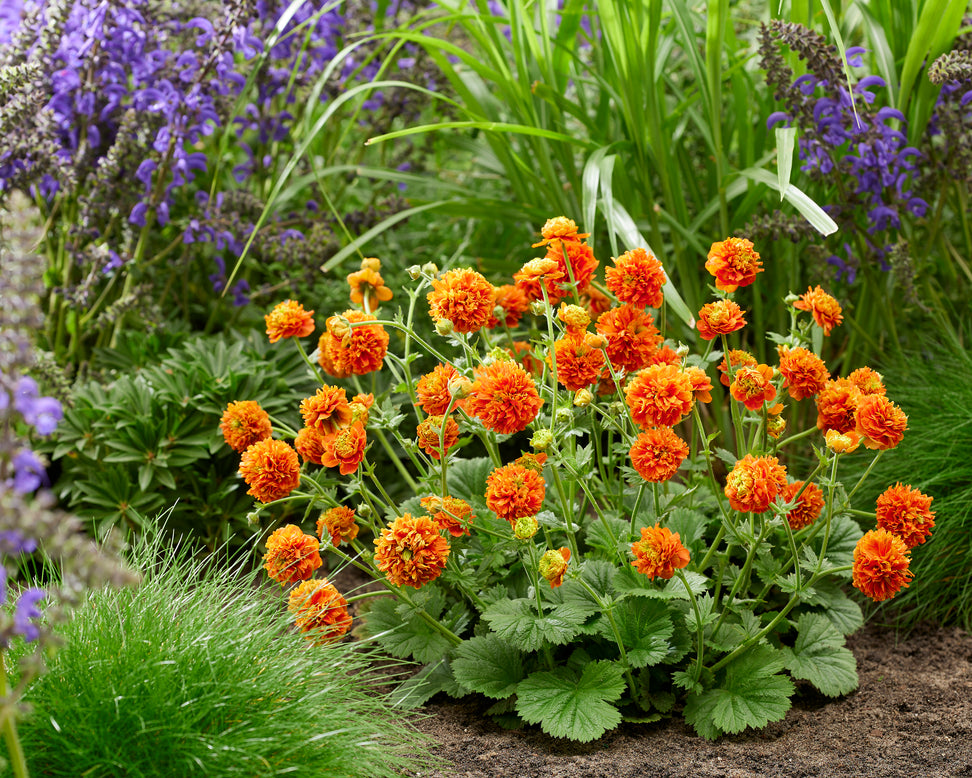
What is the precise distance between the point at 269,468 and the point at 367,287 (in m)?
0.49

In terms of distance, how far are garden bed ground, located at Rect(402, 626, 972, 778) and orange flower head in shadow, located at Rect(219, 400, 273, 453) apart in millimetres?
604

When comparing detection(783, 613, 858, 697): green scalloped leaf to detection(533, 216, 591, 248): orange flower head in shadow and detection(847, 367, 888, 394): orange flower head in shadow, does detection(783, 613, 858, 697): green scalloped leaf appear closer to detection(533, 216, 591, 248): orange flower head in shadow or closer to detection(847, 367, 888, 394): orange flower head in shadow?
detection(847, 367, 888, 394): orange flower head in shadow

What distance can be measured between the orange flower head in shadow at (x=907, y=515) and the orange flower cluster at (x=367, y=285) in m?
1.02

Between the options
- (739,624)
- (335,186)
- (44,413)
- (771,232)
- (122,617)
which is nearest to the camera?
(44,413)

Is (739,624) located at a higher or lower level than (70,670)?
lower

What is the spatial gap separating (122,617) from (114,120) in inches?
70.8

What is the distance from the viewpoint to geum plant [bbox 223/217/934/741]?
1425 mm

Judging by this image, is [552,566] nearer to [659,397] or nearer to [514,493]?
[514,493]

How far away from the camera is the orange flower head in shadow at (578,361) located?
1534 mm

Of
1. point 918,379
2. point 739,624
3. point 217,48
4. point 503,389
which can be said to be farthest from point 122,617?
point 918,379

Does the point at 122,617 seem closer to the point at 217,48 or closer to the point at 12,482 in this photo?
the point at 12,482

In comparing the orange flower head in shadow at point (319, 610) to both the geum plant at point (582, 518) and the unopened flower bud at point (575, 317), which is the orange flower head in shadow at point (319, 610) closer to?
the geum plant at point (582, 518)

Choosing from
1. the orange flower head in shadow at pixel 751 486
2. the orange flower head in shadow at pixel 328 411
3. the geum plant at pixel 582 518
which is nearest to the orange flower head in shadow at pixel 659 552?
the geum plant at pixel 582 518

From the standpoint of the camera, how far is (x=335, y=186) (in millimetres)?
3373
